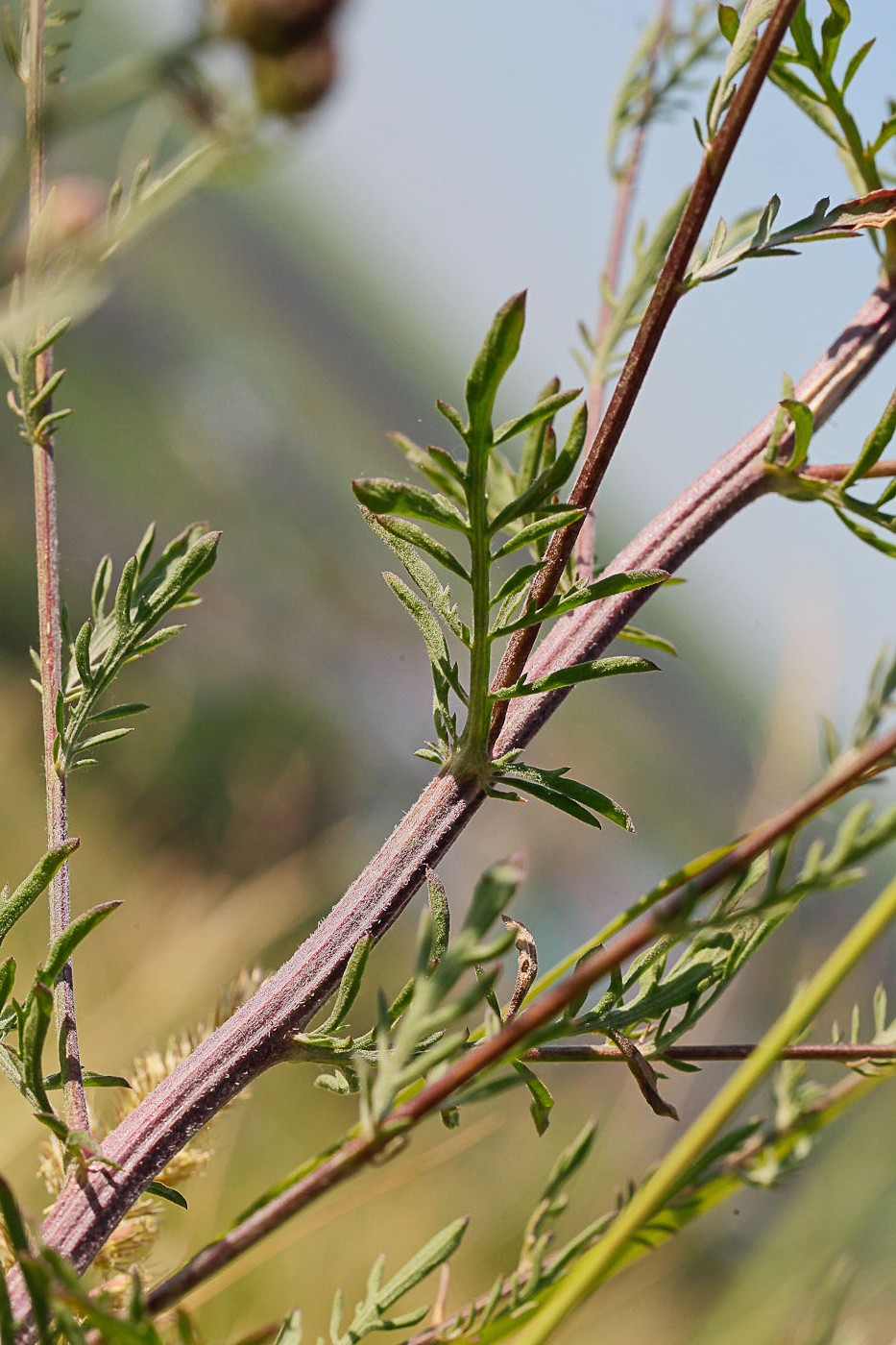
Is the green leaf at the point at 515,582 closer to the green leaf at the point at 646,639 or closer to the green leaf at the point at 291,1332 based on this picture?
the green leaf at the point at 646,639

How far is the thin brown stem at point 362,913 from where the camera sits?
21cm

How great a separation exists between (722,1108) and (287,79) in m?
0.12

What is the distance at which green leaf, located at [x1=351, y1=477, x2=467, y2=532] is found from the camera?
0.65ft

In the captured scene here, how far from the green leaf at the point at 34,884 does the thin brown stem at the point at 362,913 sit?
0.04m

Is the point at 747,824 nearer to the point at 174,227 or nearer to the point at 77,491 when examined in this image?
the point at 77,491

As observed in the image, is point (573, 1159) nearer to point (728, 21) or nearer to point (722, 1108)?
point (722, 1108)

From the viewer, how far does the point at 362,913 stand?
0.70 ft

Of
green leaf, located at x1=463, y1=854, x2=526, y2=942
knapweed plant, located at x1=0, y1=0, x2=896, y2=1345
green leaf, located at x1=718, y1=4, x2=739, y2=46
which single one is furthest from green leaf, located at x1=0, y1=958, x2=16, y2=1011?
green leaf, located at x1=718, y1=4, x2=739, y2=46

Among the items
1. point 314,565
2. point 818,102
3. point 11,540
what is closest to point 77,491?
point 11,540

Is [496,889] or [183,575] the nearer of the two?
[496,889]

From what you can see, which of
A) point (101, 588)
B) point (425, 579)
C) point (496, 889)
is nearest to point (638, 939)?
point (496, 889)

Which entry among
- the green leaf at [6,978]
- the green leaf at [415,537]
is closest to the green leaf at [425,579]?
the green leaf at [415,537]

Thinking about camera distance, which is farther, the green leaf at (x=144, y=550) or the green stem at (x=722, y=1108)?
the green leaf at (x=144, y=550)

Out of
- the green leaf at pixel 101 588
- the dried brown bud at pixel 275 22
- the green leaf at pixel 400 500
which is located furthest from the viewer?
the green leaf at pixel 101 588
